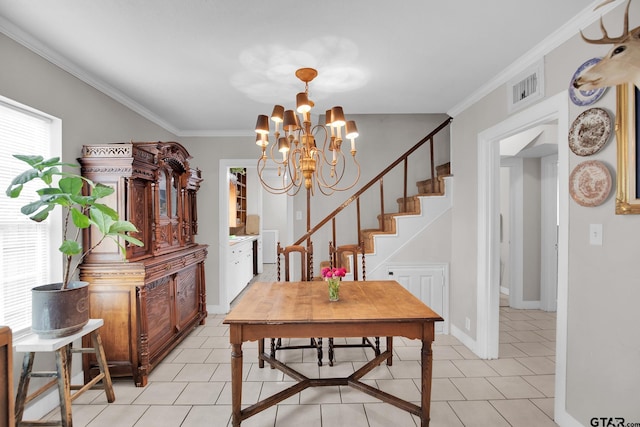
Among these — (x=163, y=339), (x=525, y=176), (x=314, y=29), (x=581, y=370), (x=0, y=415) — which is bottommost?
(x=163, y=339)

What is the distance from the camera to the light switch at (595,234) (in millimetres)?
1850

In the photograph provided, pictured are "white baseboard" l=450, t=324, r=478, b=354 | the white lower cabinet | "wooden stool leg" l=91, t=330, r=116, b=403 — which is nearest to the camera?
"wooden stool leg" l=91, t=330, r=116, b=403

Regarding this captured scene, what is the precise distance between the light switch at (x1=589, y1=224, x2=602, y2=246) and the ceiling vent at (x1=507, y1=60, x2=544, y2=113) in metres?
1.03

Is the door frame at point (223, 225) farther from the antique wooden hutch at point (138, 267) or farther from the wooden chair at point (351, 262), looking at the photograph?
the wooden chair at point (351, 262)

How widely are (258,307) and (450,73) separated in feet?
→ 8.20

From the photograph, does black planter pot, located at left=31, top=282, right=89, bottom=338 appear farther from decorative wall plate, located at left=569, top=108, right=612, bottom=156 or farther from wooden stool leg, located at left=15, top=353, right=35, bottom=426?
decorative wall plate, located at left=569, top=108, right=612, bottom=156

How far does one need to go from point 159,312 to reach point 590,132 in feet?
11.8

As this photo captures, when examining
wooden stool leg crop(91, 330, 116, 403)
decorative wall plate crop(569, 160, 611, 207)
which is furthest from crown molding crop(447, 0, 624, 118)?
wooden stool leg crop(91, 330, 116, 403)

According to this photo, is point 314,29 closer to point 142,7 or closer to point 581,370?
point 142,7

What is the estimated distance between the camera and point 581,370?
6.42ft

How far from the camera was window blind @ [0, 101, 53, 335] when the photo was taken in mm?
2070

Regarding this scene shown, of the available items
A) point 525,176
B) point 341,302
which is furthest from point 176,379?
point 525,176

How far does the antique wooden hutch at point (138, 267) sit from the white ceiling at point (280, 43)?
68 cm

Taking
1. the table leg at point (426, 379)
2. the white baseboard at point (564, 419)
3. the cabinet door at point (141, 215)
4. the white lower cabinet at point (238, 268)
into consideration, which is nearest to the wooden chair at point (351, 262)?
the table leg at point (426, 379)
